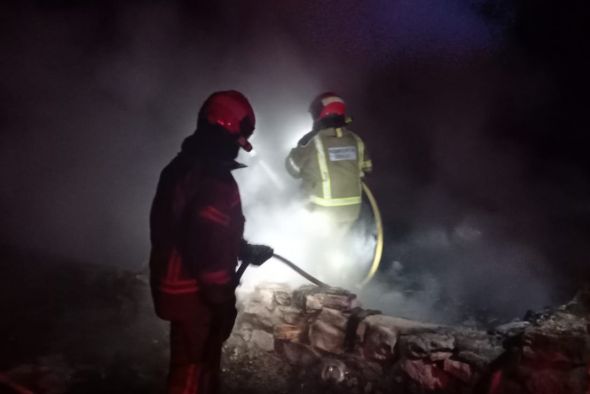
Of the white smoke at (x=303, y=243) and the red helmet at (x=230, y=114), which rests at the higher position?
the white smoke at (x=303, y=243)

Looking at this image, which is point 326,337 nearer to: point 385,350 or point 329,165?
point 385,350

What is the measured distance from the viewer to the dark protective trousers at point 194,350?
2740 mm

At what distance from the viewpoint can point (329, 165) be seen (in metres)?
5.27

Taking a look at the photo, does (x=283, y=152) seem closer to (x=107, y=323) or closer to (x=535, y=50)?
(x=107, y=323)

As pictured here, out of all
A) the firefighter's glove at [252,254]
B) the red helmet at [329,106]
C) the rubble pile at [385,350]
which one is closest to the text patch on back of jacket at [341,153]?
the red helmet at [329,106]

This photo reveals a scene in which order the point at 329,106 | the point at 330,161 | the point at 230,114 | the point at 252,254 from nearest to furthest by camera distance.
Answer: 1. the point at 230,114
2. the point at 252,254
3. the point at 329,106
4. the point at 330,161

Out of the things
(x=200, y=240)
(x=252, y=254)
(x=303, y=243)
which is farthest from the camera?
(x=303, y=243)

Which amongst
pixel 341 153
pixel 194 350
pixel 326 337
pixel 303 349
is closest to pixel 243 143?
pixel 194 350

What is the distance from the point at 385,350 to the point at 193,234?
2.35 m

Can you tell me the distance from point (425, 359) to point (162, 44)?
774 cm

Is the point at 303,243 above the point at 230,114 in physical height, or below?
above

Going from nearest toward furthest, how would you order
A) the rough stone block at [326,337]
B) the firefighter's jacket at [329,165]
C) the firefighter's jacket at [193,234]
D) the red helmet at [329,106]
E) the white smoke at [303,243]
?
the firefighter's jacket at [193,234] → the rough stone block at [326,337] → the red helmet at [329,106] → the firefighter's jacket at [329,165] → the white smoke at [303,243]

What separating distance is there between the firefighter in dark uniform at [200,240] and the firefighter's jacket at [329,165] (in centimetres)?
242

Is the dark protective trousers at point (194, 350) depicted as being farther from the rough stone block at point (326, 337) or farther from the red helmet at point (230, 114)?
the rough stone block at point (326, 337)
